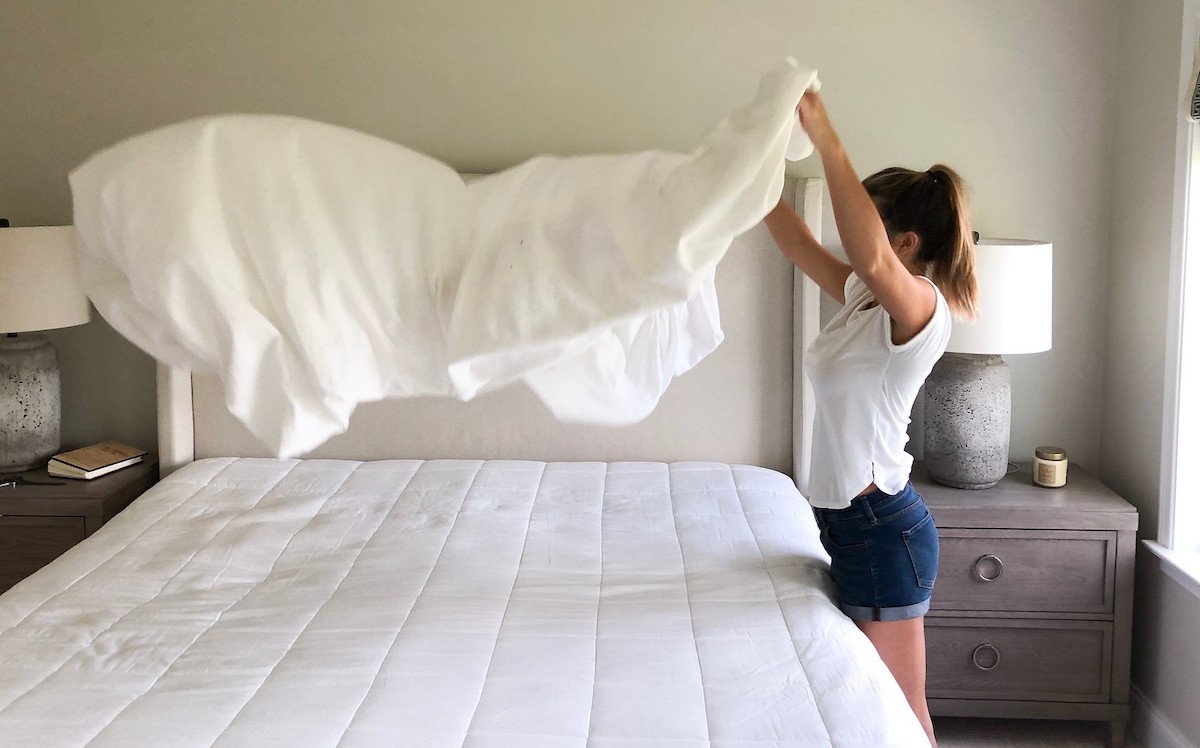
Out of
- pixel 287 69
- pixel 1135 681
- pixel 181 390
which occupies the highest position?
pixel 287 69

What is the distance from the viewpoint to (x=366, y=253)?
1.23 meters

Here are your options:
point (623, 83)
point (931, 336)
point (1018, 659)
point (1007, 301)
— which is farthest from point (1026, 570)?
point (623, 83)

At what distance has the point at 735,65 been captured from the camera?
2.88 m

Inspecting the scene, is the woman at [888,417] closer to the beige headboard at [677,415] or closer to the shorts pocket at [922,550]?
the shorts pocket at [922,550]

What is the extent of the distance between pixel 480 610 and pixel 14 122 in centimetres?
216

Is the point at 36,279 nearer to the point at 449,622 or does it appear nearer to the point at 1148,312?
the point at 449,622

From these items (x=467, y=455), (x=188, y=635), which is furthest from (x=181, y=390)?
(x=188, y=635)

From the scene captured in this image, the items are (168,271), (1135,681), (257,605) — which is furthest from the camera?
(1135,681)

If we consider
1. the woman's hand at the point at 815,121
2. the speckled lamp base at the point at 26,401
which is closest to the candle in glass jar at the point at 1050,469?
the woman's hand at the point at 815,121

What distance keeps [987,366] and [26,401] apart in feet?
Result: 8.34

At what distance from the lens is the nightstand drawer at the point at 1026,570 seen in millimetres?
2582

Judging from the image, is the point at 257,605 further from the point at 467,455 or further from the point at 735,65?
the point at 735,65

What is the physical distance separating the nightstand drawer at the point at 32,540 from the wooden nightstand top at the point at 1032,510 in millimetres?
2165

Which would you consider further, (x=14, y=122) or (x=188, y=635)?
(x=14, y=122)
